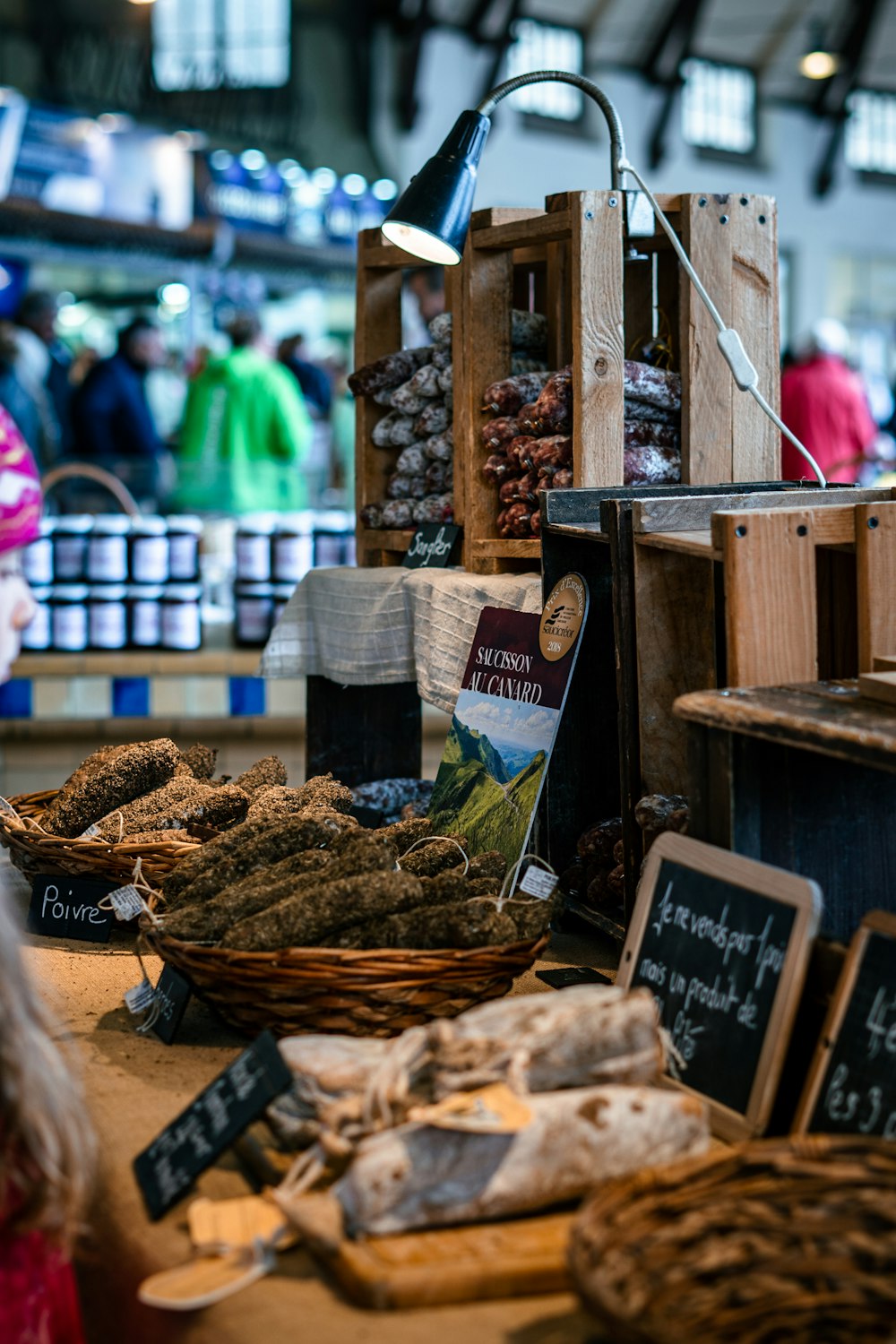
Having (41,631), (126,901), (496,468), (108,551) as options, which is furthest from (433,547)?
(41,631)

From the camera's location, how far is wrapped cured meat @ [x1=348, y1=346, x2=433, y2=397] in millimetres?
3176

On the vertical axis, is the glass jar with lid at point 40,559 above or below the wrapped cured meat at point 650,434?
below

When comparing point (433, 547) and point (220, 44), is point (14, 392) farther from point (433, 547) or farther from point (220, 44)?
point (220, 44)

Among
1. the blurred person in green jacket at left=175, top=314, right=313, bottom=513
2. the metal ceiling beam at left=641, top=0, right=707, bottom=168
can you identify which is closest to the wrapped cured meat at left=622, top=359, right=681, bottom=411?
the blurred person in green jacket at left=175, top=314, right=313, bottom=513

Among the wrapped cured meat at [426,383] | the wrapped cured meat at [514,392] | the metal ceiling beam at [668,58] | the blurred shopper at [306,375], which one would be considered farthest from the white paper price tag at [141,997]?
the metal ceiling beam at [668,58]

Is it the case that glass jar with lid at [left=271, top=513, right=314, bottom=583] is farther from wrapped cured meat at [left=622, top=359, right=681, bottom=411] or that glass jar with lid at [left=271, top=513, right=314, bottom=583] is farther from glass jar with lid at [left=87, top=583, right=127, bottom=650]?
wrapped cured meat at [left=622, top=359, right=681, bottom=411]

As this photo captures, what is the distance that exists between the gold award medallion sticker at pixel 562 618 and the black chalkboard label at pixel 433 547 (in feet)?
2.17

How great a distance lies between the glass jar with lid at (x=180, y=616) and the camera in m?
5.16

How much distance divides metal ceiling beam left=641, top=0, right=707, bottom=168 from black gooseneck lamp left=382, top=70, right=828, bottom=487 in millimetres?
13295

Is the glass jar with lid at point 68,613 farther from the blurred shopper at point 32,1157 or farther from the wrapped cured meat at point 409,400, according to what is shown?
the blurred shopper at point 32,1157

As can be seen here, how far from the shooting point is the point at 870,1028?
4.49ft

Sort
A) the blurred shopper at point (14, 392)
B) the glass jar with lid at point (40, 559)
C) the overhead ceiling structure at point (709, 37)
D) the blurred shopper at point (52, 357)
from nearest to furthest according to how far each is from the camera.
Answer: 1. the glass jar with lid at point (40, 559)
2. the blurred shopper at point (14, 392)
3. the blurred shopper at point (52, 357)
4. the overhead ceiling structure at point (709, 37)

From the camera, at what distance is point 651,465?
8.61 ft

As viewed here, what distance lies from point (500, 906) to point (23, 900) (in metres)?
0.99
